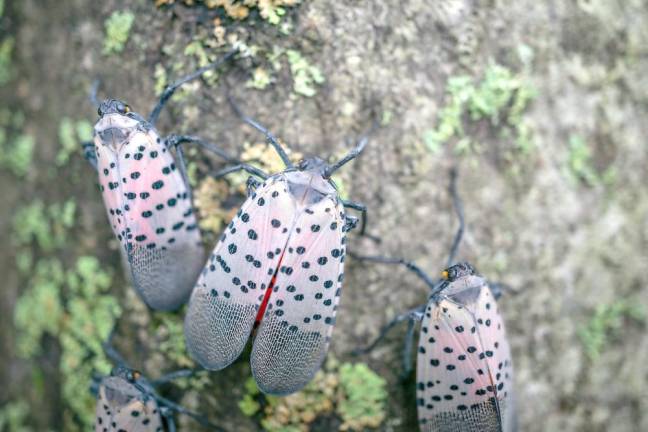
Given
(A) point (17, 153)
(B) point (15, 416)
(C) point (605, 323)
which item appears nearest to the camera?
(C) point (605, 323)

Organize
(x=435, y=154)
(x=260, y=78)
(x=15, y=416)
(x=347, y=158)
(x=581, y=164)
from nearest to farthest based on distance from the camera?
(x=347, y=158) < (x=260, y=78) < (x=435, y=154) < (x=581, y=164) < (x=15, y=416)

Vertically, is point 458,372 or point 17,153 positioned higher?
point 458,372

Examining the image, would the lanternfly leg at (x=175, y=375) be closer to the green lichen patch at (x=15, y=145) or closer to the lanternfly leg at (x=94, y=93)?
the lanternfly leg at (x=94, y=93)

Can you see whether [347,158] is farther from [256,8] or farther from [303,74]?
[256,8]

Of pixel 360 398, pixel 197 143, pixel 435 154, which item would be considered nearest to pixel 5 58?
pixel 197 143

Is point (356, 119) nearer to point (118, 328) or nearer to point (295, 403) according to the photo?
point (295, 403)

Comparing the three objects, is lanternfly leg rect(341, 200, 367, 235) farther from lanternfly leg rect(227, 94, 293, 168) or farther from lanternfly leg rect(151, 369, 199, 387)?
lanternfly leg rect(151, 369, 199, 387)

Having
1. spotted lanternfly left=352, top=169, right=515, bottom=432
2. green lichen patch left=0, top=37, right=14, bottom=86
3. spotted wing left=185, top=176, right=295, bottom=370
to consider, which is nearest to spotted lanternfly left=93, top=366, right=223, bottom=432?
spotted wing left=185, top=176, right=295, bottom=370

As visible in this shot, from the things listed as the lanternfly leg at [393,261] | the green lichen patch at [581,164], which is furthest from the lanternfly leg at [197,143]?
the green lichen patch at [581,164]

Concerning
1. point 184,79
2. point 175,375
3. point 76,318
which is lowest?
point 76,318
